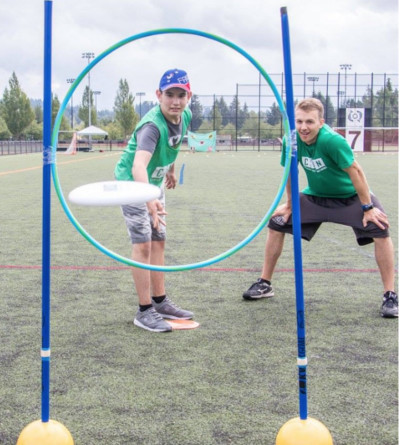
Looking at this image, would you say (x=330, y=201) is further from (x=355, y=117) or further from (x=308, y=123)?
(x=355, y=117)

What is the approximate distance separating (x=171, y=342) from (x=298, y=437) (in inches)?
67.7

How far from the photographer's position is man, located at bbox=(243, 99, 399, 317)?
506 cm

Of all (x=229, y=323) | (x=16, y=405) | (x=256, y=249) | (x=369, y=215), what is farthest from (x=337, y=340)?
(x=256, y=249)

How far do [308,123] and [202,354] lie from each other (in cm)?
184

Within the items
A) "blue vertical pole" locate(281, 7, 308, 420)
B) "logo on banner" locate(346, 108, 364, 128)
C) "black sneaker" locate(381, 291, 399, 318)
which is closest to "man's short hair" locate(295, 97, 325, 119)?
"black sneaker" locate(381, 291, 399, 318)

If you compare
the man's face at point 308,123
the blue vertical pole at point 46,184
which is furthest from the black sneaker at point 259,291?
the blue vertical pole at point 46,184

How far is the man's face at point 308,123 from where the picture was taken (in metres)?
5.00

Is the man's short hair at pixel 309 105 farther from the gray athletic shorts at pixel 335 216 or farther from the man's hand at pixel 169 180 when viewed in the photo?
the man's hand at pixel 169 180

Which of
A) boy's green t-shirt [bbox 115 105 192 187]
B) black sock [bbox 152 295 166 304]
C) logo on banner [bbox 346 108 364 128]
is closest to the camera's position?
boy's green t-shirt [bbox 115 105 192 187]

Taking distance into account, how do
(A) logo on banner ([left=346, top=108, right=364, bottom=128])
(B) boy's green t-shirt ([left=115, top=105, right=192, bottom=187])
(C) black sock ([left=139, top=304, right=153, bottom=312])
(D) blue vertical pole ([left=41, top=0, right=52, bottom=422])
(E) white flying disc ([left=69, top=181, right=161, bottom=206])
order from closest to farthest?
(E) white flying disc ([left=69, top=181, right=161, bottom=206]) → (D) blue vertical pole ([left=41, top=0, right=52, bottom=422]) → (B) boy's green t-shirt ([left=115, top=105, right=192, bottom=187]) → (C) black sock ([left=139, top=304, right=153, bottom=312]) → (A) logo on banner ([left=346, top=108, right=364, bottom=128])

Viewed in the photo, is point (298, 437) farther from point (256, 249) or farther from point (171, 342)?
point (256, 249)

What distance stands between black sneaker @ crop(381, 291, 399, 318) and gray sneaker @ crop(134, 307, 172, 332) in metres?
1.61

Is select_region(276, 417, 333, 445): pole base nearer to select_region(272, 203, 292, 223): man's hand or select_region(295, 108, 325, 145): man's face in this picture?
select_region(295, 108, 325, 145): man's face

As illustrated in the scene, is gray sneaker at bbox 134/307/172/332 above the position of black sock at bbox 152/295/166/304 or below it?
below
